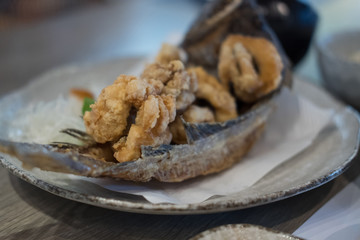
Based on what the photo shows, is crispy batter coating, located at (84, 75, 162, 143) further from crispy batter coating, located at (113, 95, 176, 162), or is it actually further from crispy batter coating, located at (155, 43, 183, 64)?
crispy batter coating, located at (155, 43, 183, 64)

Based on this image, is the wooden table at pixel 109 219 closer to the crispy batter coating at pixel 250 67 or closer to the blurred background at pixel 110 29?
the crispy batter coating at pixel 250 67

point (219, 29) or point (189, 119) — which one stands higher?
point (219, 29)

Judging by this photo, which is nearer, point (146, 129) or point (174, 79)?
point (146, 129)

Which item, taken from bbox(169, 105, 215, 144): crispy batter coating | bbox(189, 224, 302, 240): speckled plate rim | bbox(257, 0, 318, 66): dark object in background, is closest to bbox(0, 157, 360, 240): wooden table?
bbox(189, 224, 302, 240): speckled plate rim

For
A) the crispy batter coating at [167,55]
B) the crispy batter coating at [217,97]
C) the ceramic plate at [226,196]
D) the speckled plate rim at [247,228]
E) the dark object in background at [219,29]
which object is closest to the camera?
the speckled plate rim at [247,228]

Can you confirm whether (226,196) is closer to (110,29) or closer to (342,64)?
(342,64)

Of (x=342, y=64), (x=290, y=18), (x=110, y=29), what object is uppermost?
(x=110, y=29)

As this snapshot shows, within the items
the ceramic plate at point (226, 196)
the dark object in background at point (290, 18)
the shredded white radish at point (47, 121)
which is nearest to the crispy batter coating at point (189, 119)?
the ceramic plate at point (226, 196)

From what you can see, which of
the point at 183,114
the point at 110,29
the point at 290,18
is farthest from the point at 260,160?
the point at 110,29
